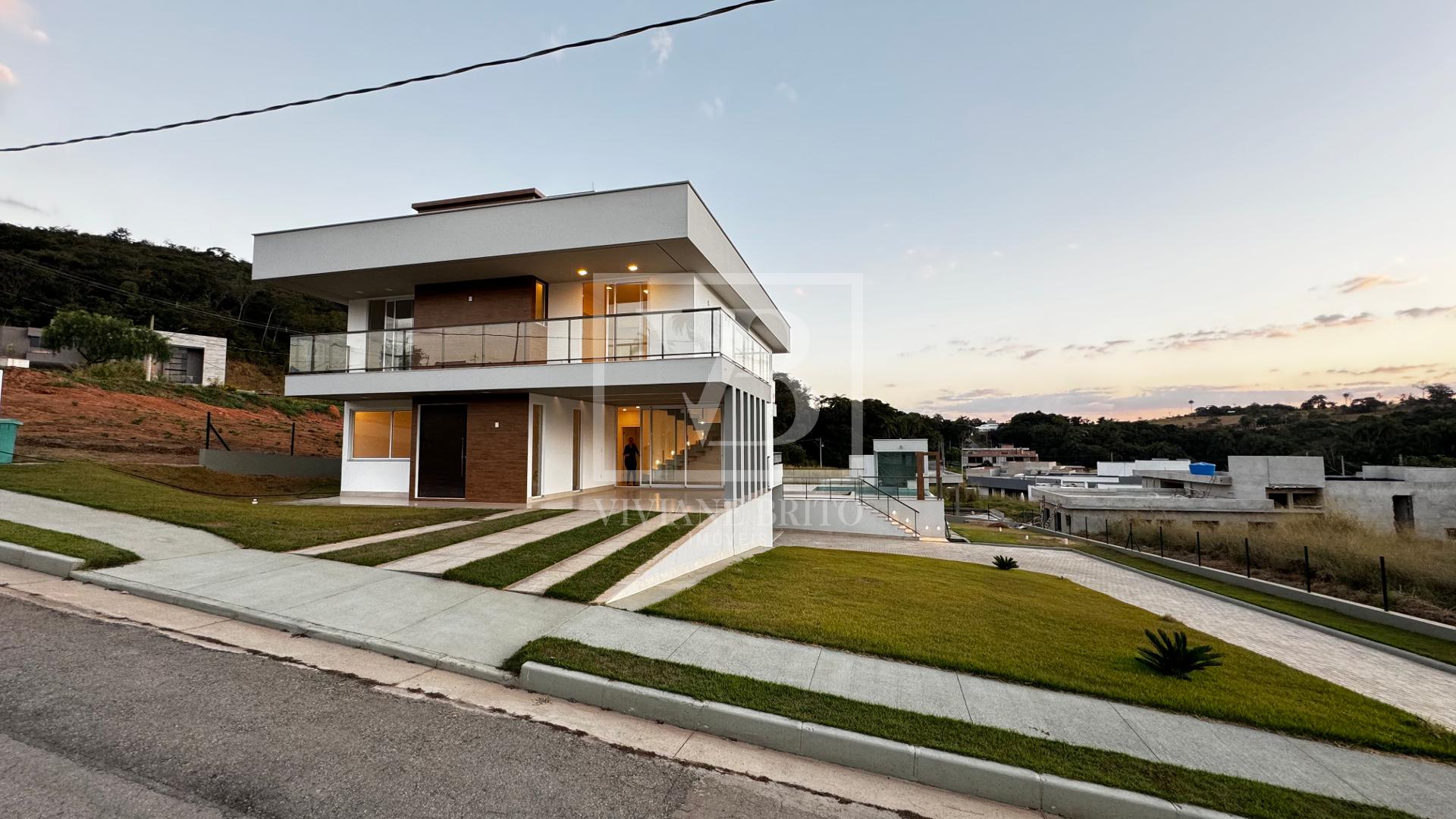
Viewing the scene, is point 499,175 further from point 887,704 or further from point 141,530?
point 887,704

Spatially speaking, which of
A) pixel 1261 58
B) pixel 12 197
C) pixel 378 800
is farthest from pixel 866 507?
pixel 12 197

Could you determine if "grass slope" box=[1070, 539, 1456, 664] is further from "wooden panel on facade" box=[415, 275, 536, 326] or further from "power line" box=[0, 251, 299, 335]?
"power line" box=[0, 251, 299, 335]

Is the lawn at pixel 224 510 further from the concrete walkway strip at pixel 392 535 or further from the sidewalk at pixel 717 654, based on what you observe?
the sidewalk at pixel 717 654

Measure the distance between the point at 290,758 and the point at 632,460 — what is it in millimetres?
14935

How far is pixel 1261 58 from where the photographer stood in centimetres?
1387

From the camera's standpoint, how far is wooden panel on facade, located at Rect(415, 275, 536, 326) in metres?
15.1

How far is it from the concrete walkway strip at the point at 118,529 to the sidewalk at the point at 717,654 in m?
0.73

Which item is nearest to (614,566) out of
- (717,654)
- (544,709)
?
(717,654)

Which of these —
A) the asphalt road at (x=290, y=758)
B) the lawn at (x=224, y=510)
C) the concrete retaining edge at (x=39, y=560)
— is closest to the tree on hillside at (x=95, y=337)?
the lawn at (x=224, y=510)

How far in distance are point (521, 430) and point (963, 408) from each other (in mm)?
99577

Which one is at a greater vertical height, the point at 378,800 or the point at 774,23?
the point at 774,23

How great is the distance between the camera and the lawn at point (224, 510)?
945 centimetres

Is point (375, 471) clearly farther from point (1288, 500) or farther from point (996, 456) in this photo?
point (996, 456)

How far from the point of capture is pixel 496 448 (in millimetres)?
14930
